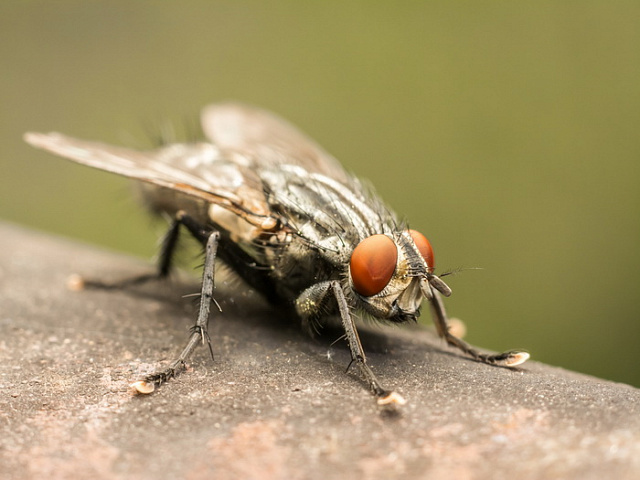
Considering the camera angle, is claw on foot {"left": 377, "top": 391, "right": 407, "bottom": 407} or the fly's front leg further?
the fly's front leg

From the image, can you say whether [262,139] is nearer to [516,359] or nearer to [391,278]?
[391,278]

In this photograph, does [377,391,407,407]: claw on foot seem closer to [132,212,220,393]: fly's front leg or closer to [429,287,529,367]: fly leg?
[429,287,529,367]: fly leg

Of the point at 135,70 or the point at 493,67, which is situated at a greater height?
the point at 493,67

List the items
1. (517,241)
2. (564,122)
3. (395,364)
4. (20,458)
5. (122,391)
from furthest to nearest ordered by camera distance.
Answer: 1. (564,122)
2. (517,241)
3. (395,364)
4. (122,391)
5. (20,458)

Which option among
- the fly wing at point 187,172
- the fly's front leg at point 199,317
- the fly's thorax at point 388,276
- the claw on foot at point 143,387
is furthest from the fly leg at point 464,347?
the claw on foot at point 143,387

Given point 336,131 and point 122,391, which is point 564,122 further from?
point 122,391

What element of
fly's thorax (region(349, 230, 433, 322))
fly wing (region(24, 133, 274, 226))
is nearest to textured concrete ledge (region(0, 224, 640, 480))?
fly's thorax (region(349, 230, 433, 322))

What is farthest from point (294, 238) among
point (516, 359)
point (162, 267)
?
point (516, 359)

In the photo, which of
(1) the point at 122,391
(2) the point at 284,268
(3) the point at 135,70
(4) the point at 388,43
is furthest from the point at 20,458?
(3) the point at 135,70

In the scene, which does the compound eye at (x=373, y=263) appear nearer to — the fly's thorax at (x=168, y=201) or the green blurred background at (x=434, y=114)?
the fly's thorax at (x=168, y=201)
